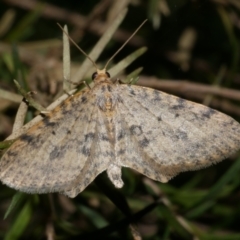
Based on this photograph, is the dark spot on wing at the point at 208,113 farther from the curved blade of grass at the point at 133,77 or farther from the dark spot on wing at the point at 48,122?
the dark spot on wing at the point at 48,122

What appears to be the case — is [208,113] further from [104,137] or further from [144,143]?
[104,137]

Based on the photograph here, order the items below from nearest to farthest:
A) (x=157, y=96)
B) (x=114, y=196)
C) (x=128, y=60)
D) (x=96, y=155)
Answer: (x=114, y=196) → (x=128, y=60) → (x=96, y=155) → (x=157, y=96)

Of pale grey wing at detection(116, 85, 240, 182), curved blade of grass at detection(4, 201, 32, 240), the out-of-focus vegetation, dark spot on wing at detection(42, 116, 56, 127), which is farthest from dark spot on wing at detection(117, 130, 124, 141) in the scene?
curved blade of grass at detection(4, 201, 32, 240)

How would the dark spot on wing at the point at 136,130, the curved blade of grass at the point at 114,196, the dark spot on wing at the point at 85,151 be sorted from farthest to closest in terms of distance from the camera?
the dark spot on wing at the point at 136,130 → the dark spot on wing at the point at 85,151 → the curved blade of grass at the point at 114,196

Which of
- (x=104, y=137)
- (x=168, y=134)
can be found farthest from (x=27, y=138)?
(x=168, y=134)

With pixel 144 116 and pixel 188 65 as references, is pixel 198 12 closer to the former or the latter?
pixel 188 65

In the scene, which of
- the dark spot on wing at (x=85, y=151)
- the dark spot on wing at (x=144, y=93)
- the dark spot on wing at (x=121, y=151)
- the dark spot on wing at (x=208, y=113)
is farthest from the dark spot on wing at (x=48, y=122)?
the dark spot on wing at (x=208, y=113)
